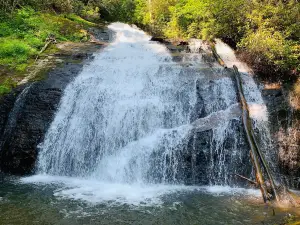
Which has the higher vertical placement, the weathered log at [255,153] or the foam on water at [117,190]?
the weathered log at [255,153]

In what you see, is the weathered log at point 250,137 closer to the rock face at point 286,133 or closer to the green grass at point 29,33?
the rock face at point 286,133

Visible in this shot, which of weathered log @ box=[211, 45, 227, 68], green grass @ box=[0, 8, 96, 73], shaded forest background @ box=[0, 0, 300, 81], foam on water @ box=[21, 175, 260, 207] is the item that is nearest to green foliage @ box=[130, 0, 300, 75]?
shaded forest background @ box=[0, 0, 300, 81]

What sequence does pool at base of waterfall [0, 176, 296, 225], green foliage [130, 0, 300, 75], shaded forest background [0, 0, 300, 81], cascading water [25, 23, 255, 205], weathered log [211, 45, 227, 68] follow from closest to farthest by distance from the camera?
1. pool at base of waterfall [0, 176, 296, 225]
2. cascading water [25, 23, 255, 205]
3. green foliage [130, 0, 300, 75]
4. shaded forest background [0, 0, 300, 81]
5. weathered log [211, 45, 227, 68]

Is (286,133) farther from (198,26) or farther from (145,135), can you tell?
(198,26)

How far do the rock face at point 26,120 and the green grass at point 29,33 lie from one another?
7.16 feet

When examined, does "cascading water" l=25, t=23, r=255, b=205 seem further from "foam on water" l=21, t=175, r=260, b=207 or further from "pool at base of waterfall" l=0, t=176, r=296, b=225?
"pool at base of waterfall" l=0, t=176, r=296, b=225

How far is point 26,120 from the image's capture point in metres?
11.8

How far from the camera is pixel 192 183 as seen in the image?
10266 millimetres

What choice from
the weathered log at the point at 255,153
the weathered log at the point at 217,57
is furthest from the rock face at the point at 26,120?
the weathered log at the point at 255,153

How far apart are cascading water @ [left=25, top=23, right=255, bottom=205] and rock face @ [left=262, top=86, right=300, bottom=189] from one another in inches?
46.0

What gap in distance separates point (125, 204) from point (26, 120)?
5.65m

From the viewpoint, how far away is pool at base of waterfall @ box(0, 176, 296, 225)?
7531 millimetres

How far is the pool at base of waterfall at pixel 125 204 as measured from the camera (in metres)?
7.53

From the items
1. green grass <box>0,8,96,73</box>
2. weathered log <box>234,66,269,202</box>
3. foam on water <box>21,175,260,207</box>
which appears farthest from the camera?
green grass <box>0,8,96,73</box>
